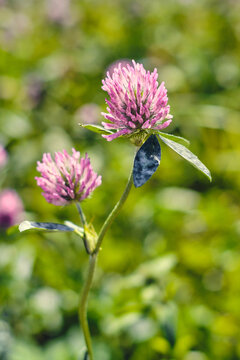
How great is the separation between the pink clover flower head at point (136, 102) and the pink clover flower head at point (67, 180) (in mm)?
98

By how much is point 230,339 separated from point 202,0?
4.02m

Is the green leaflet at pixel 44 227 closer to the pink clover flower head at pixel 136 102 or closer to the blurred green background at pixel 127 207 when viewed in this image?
the blurred green background at pixel 127 207

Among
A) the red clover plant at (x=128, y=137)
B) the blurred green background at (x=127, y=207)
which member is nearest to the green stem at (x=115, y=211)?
the red clover plant at (x=128, y=137)

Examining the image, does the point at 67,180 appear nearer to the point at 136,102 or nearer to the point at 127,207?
the point at 136,102

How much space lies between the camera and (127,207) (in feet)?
5.83

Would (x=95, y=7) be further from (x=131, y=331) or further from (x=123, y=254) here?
(x=131, y=331)

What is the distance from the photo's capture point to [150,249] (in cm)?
145

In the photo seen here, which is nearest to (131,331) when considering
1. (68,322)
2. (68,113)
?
(68,322)

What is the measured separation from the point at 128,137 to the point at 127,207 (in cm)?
116

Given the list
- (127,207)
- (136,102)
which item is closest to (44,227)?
(136,102)

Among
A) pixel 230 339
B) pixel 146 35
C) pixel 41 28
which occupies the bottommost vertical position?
pixel 230 339

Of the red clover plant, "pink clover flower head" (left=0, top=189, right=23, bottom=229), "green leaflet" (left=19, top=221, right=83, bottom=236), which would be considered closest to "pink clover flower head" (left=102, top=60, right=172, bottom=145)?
the red clover plant

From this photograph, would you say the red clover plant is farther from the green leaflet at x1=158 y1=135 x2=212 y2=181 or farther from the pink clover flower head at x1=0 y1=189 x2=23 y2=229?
the pink clover flower head at x1=0 y1=189 x2=23 y2=229

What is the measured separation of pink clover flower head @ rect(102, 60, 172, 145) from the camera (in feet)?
2.03
